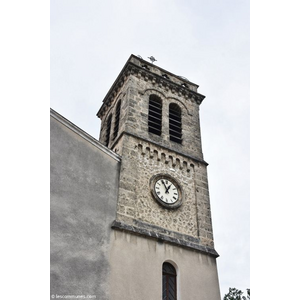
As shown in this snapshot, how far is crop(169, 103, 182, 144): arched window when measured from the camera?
15281 mm

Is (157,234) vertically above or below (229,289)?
above

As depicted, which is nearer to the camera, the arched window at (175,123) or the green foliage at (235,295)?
the arched window at (175,123)

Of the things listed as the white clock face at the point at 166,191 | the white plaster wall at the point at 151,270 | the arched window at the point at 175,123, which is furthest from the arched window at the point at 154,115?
the white plaster wall at the point at 151,270

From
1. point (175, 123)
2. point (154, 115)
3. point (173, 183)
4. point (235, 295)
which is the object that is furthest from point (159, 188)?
point (235, 295)

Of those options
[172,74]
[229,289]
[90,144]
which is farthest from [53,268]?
[229,289]

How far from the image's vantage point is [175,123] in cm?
1597

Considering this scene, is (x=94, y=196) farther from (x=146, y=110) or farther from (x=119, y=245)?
(x=146, y=110)

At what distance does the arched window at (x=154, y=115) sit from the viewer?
14909 millimetres

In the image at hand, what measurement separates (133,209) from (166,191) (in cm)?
173

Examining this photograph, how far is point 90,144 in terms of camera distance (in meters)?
12.2

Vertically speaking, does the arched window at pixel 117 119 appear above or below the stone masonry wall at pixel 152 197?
above

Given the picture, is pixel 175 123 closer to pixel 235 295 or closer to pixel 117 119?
pixel 117 119

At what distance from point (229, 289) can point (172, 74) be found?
1398 centimetres

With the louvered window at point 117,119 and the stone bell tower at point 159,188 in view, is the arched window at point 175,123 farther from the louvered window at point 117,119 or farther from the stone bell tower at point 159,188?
the louvered window at point 117,119
